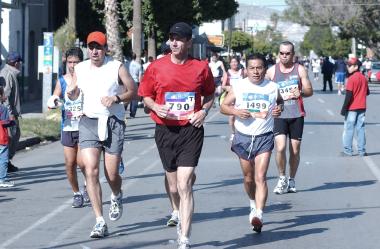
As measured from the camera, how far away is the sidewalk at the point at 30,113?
66.6ft

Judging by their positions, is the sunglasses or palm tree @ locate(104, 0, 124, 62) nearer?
the sunglasses

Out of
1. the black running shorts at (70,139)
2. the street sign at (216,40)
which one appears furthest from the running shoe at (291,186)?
the street sign at (216,40)

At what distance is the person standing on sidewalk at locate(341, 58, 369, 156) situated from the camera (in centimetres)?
1859

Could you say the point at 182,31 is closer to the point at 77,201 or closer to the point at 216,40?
the point at 77,201

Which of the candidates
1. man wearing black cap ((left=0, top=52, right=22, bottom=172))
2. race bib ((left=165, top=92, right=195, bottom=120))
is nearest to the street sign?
man wearing black cap ((left=0, top=52, right=22, bottom=172))

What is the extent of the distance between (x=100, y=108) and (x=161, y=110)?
1.03 meters

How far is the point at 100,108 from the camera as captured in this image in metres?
9.91

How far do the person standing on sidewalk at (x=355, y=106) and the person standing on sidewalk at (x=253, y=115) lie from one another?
8.32 m

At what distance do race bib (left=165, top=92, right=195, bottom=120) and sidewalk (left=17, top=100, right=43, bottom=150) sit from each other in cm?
1109

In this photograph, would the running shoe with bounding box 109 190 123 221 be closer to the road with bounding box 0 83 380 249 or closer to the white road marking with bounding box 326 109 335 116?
the road with bounding box 0 83 380 249

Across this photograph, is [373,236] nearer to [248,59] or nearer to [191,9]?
[248,59]

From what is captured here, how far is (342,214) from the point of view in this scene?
11516 mm

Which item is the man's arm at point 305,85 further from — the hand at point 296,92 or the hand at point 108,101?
the hand at point 108,101

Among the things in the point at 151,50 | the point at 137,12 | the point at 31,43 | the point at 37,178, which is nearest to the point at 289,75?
the point at 37,178
